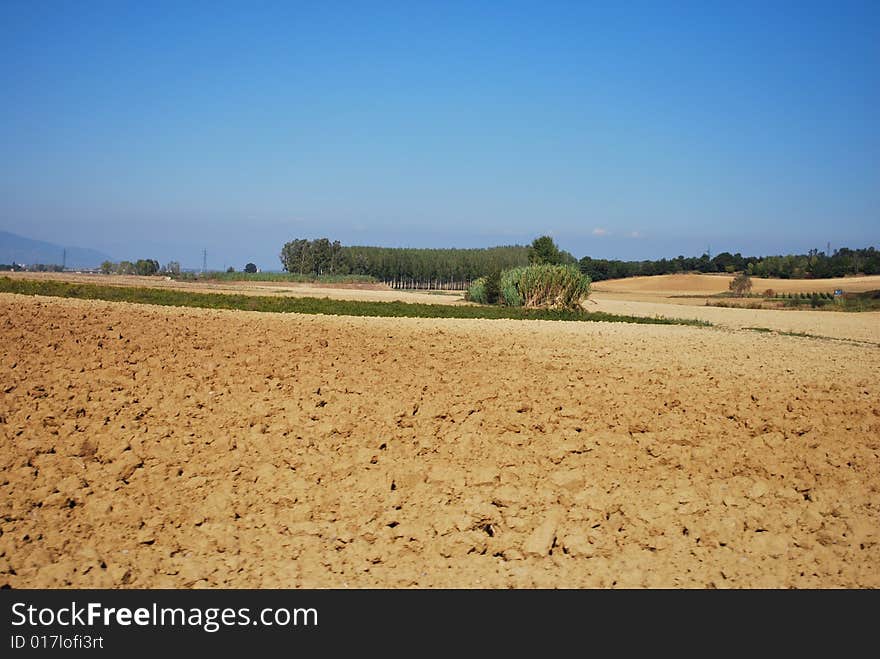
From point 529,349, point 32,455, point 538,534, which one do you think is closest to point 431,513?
point 538,534

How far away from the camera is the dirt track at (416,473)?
289 inches

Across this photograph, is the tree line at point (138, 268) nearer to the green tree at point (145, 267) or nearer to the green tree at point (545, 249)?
the green tree at point (145, 267)

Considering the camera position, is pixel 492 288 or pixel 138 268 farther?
pixel 138 268

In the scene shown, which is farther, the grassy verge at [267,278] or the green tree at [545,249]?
the grassy verge at [267,278]

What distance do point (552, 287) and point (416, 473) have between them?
118 ft

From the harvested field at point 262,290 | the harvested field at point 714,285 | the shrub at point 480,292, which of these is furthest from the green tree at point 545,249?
the harvested field at point 714,285

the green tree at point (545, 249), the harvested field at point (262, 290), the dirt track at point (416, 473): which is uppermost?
the green tree at point (545, 249)

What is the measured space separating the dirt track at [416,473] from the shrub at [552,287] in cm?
3036

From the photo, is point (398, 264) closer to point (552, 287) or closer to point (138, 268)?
point (138, 268)

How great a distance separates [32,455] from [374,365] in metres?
5.20

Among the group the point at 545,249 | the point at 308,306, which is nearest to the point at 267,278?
the point at 545,249

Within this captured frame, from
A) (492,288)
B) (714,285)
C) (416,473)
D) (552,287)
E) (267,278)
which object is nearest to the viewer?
(416,473)

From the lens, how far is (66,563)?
7.02 meters

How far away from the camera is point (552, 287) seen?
43.8 m
